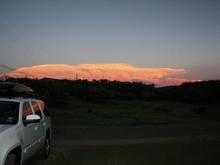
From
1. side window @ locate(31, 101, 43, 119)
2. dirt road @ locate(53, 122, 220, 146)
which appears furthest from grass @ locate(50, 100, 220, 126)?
side window @ locate(31, 101, 43, 119)

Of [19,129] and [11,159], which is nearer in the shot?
[11,159]

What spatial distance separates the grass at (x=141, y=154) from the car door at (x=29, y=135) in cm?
134

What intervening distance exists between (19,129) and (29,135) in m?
0.72

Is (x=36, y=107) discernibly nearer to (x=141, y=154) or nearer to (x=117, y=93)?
(x=141, y=154)

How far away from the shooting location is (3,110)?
7.46m

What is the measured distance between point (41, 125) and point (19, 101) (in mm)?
1453

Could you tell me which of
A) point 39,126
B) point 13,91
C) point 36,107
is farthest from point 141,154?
point 13,91

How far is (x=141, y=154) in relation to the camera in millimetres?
10422

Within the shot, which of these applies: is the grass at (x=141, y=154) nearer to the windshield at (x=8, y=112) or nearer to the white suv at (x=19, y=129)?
the white suv at (x=19, y=129)

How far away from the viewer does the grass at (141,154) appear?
9231mm

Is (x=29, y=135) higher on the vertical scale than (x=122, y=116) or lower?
higher

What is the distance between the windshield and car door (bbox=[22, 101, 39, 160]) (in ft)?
0.67

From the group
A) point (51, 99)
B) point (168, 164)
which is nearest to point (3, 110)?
point (168, 164)

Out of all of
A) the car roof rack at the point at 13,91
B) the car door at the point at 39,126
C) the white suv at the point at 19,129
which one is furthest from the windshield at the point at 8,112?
the car door at the point at 39,126
